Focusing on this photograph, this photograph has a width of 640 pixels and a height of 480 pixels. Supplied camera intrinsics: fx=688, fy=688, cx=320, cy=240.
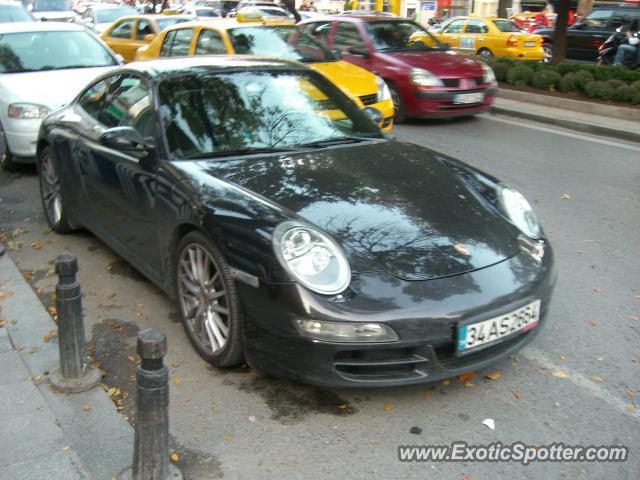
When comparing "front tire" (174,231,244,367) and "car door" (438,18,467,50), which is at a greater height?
"front tire" (174,231,244,367)

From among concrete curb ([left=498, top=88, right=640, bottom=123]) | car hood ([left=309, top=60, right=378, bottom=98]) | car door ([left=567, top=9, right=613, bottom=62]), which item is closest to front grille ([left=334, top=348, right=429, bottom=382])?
car hood ([left=309, top=60, right=378, bottom=98])

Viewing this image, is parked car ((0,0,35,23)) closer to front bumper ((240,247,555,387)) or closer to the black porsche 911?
the black porsche 911

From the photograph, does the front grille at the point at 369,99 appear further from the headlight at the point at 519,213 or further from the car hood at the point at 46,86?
the headlight at the point at 519,213

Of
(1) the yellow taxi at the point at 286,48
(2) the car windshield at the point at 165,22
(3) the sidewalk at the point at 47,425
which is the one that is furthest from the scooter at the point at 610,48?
(3) the sidewalk at the point at 47,425

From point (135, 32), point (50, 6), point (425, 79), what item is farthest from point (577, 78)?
point (50, 6)

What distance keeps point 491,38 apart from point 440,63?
10663mm

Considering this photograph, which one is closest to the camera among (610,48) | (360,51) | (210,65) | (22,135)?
(210,65)

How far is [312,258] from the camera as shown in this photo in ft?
10.4

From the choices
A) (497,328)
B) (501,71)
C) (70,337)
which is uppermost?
(497,328)

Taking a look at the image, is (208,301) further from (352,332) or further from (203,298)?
(352,332)

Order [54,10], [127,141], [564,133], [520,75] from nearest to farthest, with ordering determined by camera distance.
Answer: [127,141] < [564,133] < [520,75] < [54,10]

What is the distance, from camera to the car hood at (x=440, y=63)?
1036cm

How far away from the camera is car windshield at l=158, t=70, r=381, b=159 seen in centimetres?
413

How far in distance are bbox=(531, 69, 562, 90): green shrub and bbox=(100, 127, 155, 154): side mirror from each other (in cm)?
1079
